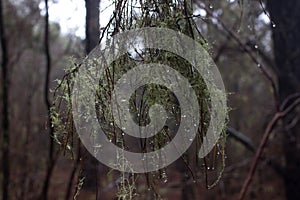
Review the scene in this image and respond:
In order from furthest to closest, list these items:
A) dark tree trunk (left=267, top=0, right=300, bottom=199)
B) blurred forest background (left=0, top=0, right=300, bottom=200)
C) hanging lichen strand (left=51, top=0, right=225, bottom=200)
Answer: dark tree trunk (left=267, top=0, right=300, bottom=199) < blurred forest background (left=0, top=0, right=300, bottom=200) < hanging lichen strand (left=51, top=0, right=225, bottom=200)

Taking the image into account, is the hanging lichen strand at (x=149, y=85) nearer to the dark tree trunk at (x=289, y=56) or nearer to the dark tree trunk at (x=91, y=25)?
the dark tree trunk at (x=91, y=25)

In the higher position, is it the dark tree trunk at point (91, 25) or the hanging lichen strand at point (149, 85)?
the dark tree trunk at point (91, 25)

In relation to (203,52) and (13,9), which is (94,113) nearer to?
(203,52)

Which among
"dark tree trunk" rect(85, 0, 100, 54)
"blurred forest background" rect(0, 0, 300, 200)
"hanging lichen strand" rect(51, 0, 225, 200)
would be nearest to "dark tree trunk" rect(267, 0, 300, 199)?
"blurred forest background" rect(0, 0, 300, 200)

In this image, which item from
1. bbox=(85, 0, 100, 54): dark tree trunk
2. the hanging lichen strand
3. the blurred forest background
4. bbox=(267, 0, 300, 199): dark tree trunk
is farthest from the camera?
bbox=(267, 0, 300, 199): dark tree trunk

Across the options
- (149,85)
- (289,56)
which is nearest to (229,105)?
(149,85)

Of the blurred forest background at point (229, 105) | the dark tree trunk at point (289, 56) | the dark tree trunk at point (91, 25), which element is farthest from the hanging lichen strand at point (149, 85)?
the dark tree trunk at point (289, 56)

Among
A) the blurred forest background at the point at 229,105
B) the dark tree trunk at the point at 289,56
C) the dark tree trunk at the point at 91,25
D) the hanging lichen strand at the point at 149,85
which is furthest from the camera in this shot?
the dark tree trunk at the point at 289,56

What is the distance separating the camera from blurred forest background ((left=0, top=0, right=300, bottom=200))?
7.21 feet

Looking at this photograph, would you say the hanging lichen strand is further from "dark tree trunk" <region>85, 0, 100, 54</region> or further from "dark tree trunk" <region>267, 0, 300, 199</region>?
"dark tree trunk" <region>267, 0, 300, 199</region>

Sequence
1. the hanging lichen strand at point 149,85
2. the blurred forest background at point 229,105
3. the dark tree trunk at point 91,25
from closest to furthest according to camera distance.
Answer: the hanging lichen strand at point 149,85, the dark tree trunk at point 91,25, the blurred forest background at point 229,105

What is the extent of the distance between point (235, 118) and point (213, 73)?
6553 mm

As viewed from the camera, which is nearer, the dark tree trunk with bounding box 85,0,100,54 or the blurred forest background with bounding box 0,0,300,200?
the dark tree trunk with bounding box 85,0,100,54

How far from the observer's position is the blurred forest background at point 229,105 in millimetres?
2197
